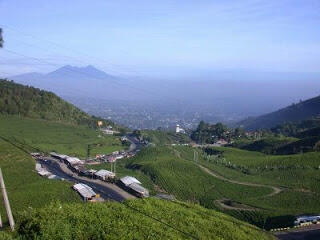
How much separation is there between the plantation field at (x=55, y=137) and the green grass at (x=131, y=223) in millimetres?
44495

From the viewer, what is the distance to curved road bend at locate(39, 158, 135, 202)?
42688mm

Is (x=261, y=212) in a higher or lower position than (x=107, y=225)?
lower

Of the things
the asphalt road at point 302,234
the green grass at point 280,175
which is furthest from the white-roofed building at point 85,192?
the asphalt road at point 302,234

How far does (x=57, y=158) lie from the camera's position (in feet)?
218

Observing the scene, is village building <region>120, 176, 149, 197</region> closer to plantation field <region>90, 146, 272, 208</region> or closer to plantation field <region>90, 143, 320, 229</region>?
plantation field <region>90, 143, 320, 229</region>

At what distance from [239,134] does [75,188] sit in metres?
68.7

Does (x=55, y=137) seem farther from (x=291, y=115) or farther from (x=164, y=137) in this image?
(x=291, y=115)

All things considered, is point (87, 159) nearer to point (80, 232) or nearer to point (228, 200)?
point (228, 200)

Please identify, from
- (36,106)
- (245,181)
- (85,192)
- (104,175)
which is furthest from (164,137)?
(85,192)

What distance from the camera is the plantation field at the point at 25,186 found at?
124 ft

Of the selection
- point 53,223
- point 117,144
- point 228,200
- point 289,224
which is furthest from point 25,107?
point 53,223

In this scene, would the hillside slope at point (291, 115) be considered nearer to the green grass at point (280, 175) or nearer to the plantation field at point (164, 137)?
the plantation field at point (164, 137)

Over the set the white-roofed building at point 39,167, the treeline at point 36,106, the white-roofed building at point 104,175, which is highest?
the treeline at point 36,106

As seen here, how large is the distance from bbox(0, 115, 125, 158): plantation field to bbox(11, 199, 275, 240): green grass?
44.5 metres
